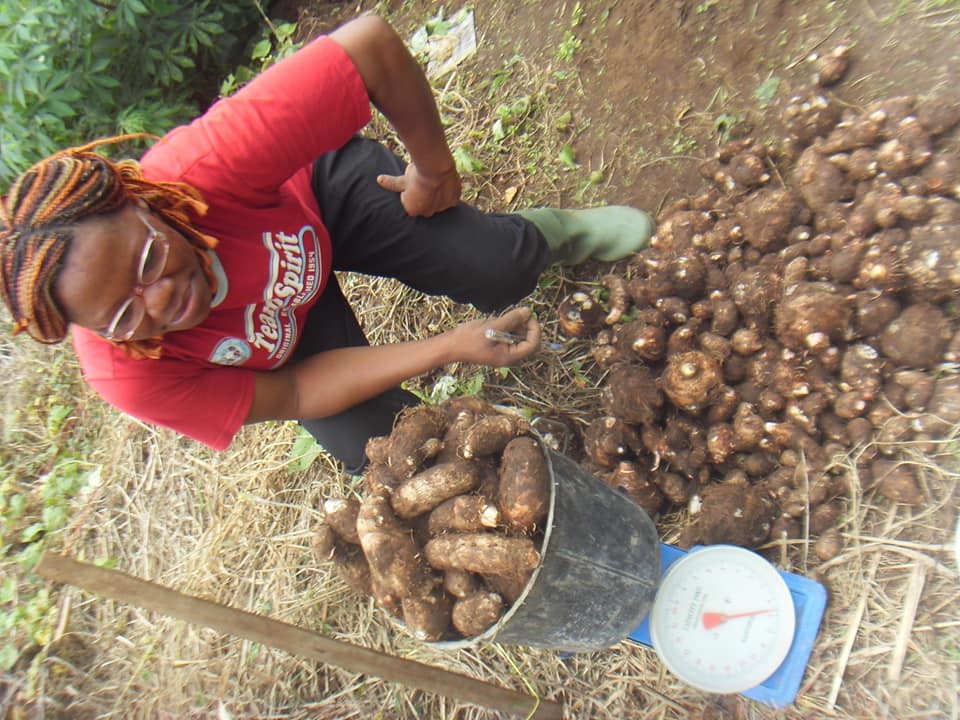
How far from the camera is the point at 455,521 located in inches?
50.8

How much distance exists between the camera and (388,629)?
229 centimetres

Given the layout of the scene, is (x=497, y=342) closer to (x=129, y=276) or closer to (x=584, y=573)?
(x=584, y=573)

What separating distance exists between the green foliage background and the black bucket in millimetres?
2915

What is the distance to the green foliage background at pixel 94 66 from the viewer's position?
2818mm

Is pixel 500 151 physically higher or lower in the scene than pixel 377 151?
lower

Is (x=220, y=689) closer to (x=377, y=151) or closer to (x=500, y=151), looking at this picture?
(x=377, y=151)

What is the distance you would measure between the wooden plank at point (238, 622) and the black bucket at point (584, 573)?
9 centimetres

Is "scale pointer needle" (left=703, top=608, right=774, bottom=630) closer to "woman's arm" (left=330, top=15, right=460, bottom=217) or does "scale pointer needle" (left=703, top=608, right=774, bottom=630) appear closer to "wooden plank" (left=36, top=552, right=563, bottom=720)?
"wooden plank" (left=36, top=552, right=563, bottom=720)

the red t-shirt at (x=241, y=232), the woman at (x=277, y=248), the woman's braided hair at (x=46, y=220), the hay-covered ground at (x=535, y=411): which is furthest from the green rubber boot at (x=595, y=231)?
the woman's braided hair at (x=46, y=220)

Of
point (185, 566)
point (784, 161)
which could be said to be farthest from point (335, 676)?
point (784, 161)

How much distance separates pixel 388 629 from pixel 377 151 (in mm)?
1650

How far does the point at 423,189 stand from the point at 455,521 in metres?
1.01

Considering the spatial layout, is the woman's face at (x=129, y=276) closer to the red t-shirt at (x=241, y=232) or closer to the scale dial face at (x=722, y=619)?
the red t-shirt at (x=241, y=232)

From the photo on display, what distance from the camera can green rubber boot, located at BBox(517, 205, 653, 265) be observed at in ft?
7.16
